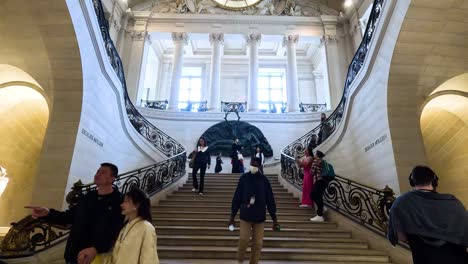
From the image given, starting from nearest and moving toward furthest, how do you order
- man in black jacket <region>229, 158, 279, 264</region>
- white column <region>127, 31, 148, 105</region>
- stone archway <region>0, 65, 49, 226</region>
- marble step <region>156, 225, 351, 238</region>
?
man in black jacket <region>229, 158, 279, 264</region> < marble step <region>156, 225, 351, 238</region> < stone archway <region>0, 65, 49, 226</region> < white column <region>127, 31, 148, 105</region>

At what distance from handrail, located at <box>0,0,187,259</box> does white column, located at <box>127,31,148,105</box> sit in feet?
17.6

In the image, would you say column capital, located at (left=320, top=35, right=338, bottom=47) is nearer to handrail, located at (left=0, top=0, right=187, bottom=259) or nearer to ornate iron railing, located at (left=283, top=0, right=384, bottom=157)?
ornate iron railing, located at (left=283, top=0, right=384, bottom=157)

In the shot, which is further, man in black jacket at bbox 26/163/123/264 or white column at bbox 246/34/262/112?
white column at bbox 246/34/262/112

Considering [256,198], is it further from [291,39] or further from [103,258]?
[291,39]

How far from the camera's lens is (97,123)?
300 inches

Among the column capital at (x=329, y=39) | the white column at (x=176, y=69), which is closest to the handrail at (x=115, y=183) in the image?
the white column at (x=176, y=69)

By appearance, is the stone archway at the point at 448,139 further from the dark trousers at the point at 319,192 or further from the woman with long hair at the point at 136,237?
the woman with long hair at the point at 136,237

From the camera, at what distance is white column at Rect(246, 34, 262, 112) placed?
17609mm

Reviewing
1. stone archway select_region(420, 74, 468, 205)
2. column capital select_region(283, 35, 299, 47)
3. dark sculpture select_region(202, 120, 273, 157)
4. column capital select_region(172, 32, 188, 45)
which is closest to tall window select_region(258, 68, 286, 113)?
column capital select_region(283, 35, 299, 47)

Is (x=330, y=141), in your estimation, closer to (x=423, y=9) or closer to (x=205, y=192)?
(x=205, y=192)

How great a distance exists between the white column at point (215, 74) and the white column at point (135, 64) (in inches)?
181

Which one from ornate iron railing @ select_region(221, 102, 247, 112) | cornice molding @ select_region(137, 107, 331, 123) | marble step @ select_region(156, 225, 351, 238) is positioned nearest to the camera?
marble step @ select_region(156, 225, 351, 238)

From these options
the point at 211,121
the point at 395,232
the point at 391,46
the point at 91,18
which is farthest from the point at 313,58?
the point at 395,232

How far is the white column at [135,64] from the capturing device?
59.3 feet
